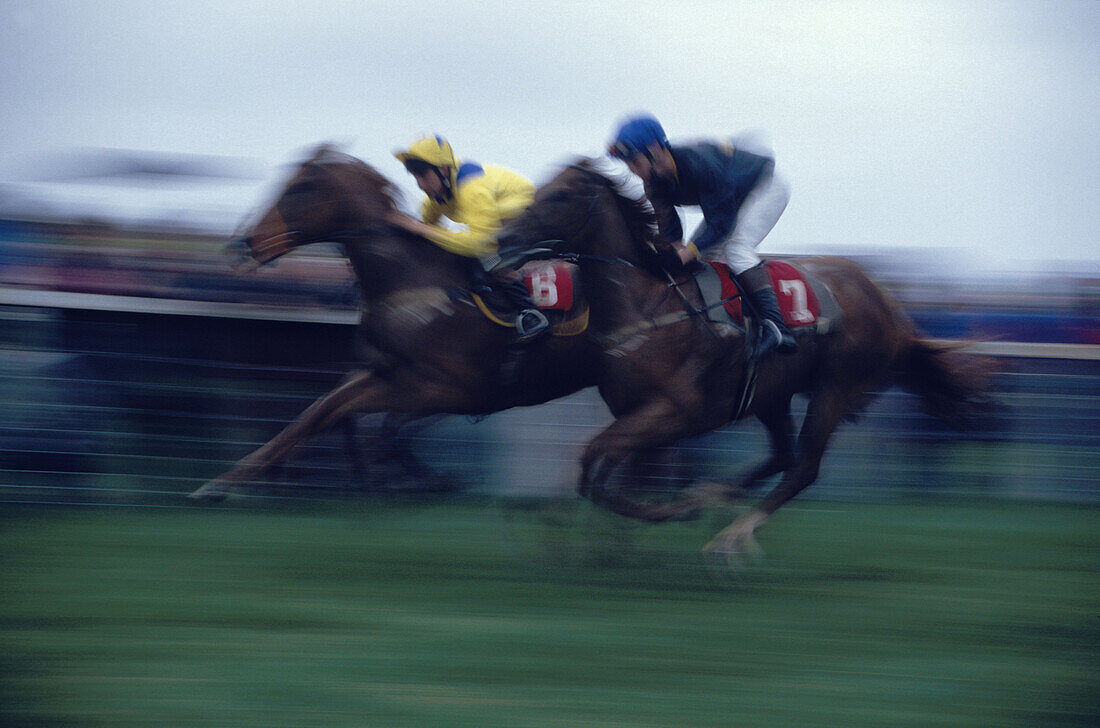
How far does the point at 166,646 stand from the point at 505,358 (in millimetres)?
2178

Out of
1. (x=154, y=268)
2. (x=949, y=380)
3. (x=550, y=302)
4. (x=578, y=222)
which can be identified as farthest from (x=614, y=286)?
(x=154, y=268)

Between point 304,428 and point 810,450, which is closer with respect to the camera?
point 304,428

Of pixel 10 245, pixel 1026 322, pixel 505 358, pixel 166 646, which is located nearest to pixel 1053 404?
pixel 1026 322

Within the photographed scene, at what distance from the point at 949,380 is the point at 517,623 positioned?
2.86 meters

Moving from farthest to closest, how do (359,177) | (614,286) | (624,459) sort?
(359,177)
(614,286)
(624,459)

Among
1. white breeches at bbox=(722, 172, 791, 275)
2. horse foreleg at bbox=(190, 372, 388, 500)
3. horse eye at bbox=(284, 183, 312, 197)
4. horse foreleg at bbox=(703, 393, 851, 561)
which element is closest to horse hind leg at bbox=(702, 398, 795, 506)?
horse foreleg at bbox=(703, 393, 851, 561)

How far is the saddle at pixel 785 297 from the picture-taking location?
4922 mm

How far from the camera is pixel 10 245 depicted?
5.76 metres

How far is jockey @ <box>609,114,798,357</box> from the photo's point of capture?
483 centimetres

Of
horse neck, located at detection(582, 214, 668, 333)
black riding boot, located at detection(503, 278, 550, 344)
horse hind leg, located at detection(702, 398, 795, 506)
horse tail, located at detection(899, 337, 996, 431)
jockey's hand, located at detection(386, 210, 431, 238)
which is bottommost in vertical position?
horse hind leg, located at detection(702, 398, 795, 506)

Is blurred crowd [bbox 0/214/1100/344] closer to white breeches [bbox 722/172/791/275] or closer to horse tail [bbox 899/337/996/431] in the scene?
white breeches [bbox 722/172/791/275]

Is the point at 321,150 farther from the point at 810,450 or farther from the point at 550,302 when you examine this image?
the point at 810,450

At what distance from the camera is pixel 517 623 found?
3850 mm

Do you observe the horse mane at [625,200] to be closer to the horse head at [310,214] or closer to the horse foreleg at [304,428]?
the horse head at [310,214]
